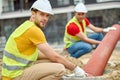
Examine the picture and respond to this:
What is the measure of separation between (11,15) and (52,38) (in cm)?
278

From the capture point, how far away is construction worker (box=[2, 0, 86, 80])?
16.9 feet

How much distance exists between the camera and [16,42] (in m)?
5.20

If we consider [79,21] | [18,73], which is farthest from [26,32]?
[79,21]

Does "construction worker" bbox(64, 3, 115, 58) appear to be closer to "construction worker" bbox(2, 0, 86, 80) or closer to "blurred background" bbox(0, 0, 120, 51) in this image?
"construction worker" bbox(2, 0, 86, 80)

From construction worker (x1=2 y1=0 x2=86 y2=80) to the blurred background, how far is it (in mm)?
11580

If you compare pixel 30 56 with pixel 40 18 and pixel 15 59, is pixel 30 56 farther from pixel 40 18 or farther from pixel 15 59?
pixel 40 18

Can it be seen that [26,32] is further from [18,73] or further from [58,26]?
[58,26]

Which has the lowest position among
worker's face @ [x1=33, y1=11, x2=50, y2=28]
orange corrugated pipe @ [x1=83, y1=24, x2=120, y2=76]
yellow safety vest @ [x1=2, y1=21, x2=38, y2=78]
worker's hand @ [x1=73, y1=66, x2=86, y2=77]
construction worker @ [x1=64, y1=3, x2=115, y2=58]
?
construction worker @ [x1=64, y1=3, x2=115, y2=58]

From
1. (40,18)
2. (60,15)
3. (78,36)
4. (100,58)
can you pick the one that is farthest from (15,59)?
(60,15)

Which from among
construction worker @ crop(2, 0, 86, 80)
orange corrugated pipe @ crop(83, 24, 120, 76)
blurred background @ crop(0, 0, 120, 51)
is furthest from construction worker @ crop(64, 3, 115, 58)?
blurred background @ crop(0, 0, 120, 51)

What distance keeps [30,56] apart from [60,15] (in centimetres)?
1290

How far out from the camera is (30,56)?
5250 millimetres

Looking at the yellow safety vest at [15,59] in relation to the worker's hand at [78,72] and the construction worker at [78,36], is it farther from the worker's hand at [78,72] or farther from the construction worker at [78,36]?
the construction worker at [78,36]

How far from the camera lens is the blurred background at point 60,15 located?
17.4 meters
